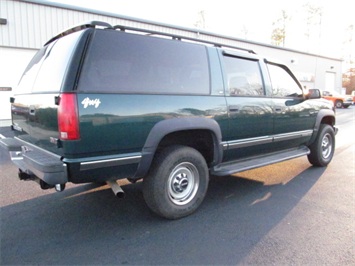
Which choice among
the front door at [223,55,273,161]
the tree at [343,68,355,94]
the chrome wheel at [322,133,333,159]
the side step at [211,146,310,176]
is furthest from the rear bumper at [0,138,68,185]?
the tree at [343,68,355,94]

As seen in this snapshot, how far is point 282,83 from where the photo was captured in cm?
496

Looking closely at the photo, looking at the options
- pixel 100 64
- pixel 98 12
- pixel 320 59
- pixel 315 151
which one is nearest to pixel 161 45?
pixel 100 64

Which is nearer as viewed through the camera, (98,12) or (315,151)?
(315,151)

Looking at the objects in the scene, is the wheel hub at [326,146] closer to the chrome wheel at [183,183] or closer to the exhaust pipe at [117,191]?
the chrome wheel at [183,183]

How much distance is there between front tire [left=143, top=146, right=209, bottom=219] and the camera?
3.25 metres

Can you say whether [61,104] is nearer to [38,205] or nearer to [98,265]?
[98,265]

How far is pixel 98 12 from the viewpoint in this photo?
13117 millimetres

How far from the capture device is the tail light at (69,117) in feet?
8.61

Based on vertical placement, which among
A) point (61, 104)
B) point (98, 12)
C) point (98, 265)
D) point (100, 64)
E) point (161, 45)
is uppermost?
point (98, 12)

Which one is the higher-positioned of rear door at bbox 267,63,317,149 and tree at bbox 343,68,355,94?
tree at bbox 343,68,355,94

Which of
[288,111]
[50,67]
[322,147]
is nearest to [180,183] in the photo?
[50,67]

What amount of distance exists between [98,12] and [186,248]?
12662 mm

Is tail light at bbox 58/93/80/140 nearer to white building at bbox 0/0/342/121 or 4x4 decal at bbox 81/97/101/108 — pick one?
4x4 decal at bbox 81/97/101/108

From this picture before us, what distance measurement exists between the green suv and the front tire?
12 millimetres
